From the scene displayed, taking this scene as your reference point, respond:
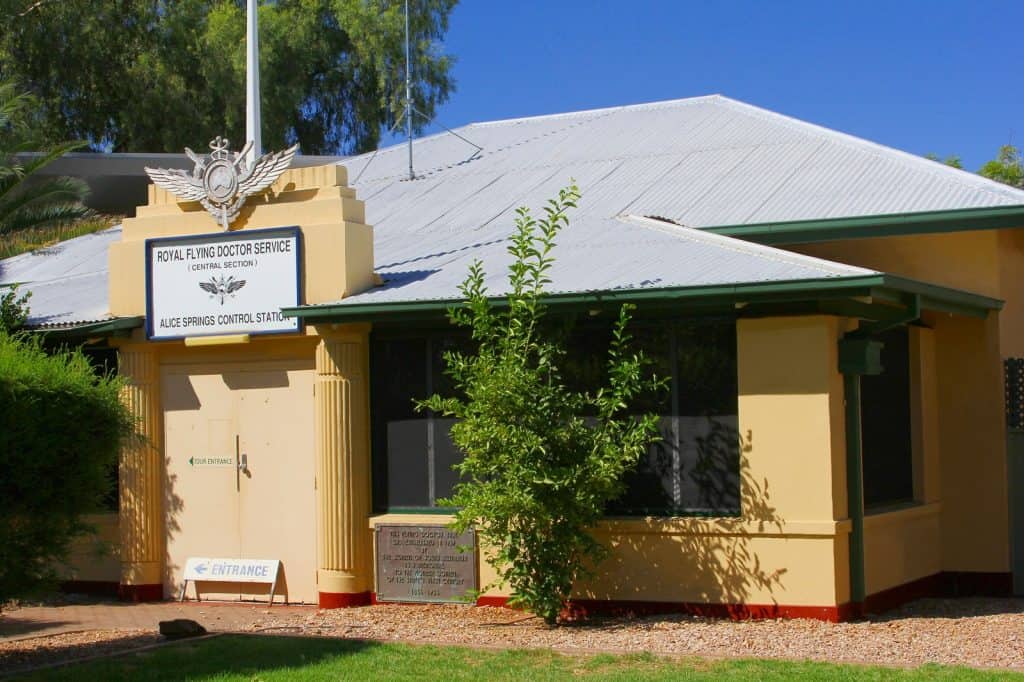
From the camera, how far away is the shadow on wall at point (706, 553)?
11.2 meters

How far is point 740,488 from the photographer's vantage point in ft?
37.1

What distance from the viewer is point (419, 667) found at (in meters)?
9.38

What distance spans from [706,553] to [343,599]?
11.3 ft

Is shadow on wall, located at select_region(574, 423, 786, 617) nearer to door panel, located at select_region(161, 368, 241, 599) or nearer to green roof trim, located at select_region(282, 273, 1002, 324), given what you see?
green roof trim, located at select_region(282, 273, 1002, 324)

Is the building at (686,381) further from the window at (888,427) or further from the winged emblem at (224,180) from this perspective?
the winged emblem at (224,180)

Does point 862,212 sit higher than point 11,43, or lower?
lower

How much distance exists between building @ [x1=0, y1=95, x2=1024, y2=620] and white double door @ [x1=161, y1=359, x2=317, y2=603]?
0.08ft

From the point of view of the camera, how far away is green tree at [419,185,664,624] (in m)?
10.9

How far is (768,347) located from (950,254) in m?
3.69

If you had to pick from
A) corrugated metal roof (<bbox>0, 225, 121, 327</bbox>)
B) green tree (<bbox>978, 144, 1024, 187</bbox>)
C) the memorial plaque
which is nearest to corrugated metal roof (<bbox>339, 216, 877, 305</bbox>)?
the memorial plaque

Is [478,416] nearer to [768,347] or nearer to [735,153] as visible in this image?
[768,347]

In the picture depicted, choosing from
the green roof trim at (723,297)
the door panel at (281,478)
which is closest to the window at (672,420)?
the green roof trim at (723,297)

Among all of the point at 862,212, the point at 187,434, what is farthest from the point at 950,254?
the point at 187,434

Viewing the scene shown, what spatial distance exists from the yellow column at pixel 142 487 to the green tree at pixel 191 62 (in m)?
27.9
